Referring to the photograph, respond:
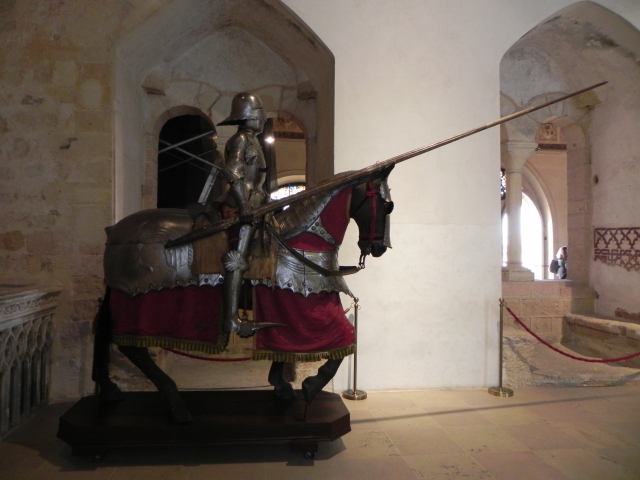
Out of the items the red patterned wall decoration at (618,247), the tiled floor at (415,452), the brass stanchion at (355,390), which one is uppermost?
the red patterned wall decoration at (618,247)

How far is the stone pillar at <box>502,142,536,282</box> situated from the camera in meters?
6.19

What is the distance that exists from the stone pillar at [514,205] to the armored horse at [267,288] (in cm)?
401

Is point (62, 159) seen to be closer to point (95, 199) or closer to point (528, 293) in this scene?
point (95, 199)

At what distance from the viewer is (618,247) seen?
5664 mm

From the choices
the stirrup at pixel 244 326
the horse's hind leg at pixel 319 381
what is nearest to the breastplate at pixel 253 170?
the stirrup at pixel 244 326

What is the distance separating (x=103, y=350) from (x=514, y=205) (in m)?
5.34

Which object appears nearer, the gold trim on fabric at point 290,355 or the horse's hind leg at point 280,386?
the gold trim on fabric at point 290,355

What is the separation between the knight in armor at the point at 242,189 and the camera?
2.67 metres

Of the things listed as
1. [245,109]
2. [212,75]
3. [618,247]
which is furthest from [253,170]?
[618,247]

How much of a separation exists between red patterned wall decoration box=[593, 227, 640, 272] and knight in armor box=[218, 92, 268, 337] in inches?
182

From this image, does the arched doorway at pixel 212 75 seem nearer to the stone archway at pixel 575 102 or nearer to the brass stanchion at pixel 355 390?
the brass stanchion at pixel 355 390

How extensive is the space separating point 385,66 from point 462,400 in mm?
2975

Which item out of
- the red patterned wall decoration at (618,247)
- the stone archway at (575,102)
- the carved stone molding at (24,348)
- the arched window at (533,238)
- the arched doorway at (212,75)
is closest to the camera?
the carved stone molding at (24,348)

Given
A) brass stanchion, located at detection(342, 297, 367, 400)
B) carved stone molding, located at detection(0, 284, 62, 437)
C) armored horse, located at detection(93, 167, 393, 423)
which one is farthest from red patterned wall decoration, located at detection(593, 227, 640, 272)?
carved stone molding, located at detection(0, 284, 62, 437)
